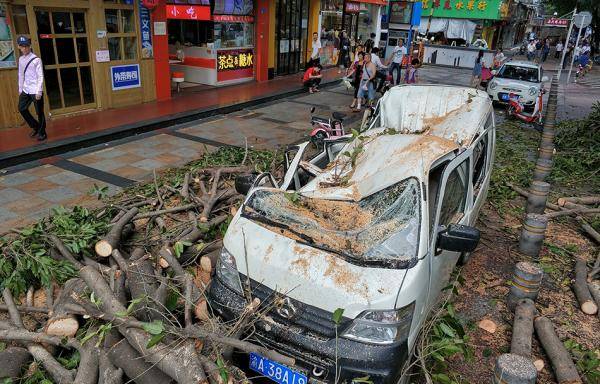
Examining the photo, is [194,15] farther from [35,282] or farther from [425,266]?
[425,266]

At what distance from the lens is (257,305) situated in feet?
10.5

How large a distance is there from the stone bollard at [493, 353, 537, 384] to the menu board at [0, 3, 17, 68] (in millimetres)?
9805

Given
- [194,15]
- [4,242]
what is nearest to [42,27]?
[194,15]

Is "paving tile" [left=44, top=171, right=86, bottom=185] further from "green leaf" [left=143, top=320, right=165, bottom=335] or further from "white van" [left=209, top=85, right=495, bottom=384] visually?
"green leaf" [left=143, top=320, right=165, bottom=335]

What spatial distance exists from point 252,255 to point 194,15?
33.3 feet

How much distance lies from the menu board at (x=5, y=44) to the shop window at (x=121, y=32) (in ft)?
7.97

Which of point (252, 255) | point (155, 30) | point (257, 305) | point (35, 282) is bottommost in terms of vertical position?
point (35, 282)

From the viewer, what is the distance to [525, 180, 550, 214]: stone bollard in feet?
20.7

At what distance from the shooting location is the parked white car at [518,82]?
13.7 m

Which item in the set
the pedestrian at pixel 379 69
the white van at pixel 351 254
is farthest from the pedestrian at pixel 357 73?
the white van at pixel 351 254

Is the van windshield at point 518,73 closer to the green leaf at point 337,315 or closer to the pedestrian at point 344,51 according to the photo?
the pedestrian at point 344,51

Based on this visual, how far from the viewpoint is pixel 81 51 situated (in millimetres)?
10422

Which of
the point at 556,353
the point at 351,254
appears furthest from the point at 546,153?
the point at 351,254

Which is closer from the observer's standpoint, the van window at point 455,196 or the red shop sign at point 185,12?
the van window at point 455,196
